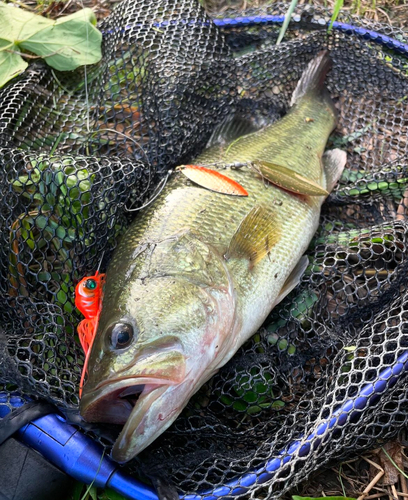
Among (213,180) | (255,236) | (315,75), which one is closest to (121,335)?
(255,236)

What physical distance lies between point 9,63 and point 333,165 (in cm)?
248

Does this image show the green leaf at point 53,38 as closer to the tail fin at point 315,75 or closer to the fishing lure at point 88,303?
the tail fin at point 315,75

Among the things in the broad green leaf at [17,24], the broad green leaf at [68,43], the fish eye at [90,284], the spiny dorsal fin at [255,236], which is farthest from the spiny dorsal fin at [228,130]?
the broad green leaf at [17,24]

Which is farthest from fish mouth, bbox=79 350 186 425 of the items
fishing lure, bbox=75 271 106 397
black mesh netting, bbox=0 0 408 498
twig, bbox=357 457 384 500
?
twig, bbox=357 457 384 500

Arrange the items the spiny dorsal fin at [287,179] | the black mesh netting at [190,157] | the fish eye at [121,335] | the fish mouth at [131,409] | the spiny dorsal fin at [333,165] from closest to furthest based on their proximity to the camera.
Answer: the fish mouth at [131,409] < the fish eye at [121,335] < the black mesh netting at [190,157] < the spiny dorsal fin at [287,179] < the spiny dorsal fin at [333,165]

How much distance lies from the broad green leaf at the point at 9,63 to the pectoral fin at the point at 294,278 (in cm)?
242

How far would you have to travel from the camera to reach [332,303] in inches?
108

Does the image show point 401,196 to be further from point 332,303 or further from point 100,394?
point 100,394

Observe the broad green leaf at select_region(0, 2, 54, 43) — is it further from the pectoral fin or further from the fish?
the pectoral fin

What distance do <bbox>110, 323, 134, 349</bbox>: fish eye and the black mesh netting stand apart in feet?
1.37

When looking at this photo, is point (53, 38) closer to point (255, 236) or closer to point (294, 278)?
point (255, 236)

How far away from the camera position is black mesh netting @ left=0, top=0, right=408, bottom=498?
86.3 inches

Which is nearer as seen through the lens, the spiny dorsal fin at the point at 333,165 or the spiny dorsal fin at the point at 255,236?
the spiny dorsal fin at the point at 255,236

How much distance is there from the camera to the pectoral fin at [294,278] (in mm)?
2574
